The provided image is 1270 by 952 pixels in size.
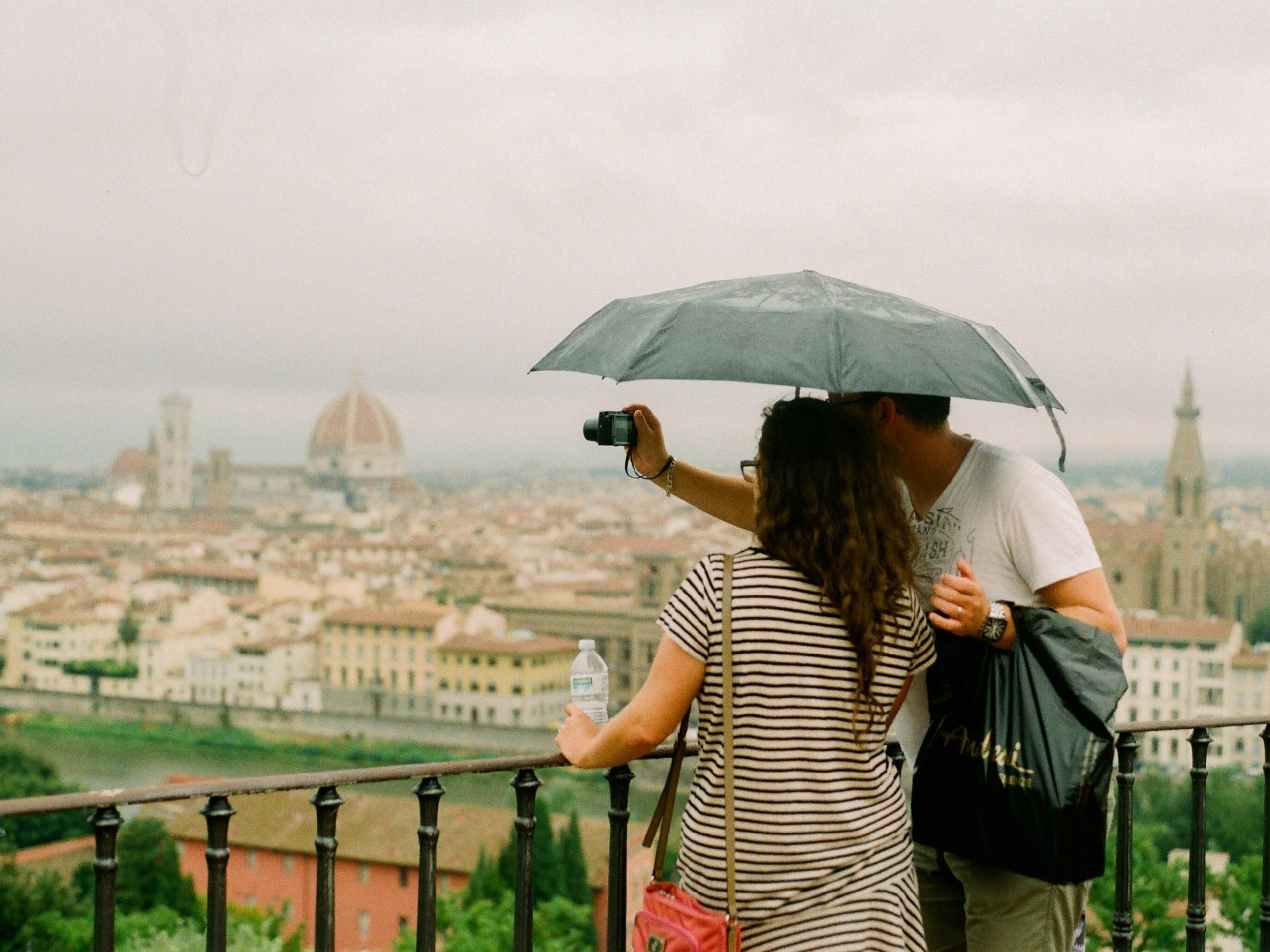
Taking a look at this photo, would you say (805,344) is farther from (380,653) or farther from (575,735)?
(380,653)

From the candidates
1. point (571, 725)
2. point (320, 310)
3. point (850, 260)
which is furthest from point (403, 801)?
point (320, 310)

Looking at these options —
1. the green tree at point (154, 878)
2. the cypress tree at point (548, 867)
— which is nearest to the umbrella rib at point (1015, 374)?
the cypress tree at point (548, 867)

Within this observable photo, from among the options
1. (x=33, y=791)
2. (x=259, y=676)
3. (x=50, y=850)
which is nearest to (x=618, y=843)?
(x=50, y=850)

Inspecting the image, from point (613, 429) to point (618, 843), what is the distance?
481 mm

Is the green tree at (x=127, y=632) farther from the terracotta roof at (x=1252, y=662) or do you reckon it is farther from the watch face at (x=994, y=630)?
the watch face at (x=994, y=630)

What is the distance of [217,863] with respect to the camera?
1426 mm

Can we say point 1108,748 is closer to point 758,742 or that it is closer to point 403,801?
point 758,742

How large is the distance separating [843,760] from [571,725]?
291 millimetres

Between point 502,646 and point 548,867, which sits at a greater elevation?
point 502,646

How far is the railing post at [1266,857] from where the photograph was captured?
206cm

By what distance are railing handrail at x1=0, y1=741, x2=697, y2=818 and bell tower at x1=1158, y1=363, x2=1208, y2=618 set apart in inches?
2331

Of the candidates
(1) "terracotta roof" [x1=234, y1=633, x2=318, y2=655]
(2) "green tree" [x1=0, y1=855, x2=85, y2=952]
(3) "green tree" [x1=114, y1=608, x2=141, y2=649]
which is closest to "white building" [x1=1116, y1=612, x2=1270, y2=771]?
(1) "terracotta roof" [x1=234, y1=633, x2=318, y2=655]

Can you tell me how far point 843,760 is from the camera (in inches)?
50.7

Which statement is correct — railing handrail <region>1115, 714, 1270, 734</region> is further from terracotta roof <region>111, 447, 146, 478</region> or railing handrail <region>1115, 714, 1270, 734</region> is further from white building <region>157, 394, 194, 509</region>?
terracotta roof <region>111, 447, 146, 478</region>
